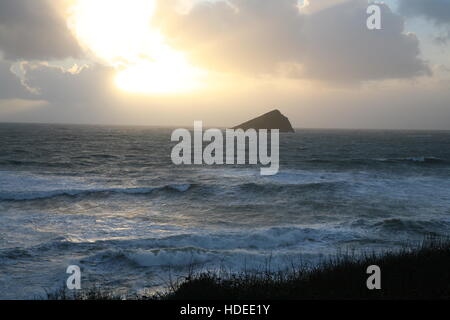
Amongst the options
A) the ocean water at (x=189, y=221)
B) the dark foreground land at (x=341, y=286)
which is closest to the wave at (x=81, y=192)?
the ocean water at (x=189, y=221)

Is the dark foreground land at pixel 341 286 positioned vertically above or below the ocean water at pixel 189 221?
above

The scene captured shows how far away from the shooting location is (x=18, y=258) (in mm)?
12836

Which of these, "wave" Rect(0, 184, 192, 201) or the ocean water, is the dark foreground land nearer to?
the ocean water

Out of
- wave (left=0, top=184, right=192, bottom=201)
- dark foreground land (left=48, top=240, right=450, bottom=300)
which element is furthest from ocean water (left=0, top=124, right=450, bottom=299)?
dark foreground land (left=48, top=240, right=450, bottom=300)

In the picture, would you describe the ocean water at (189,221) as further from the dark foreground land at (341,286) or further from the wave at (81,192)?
the dark foreground land at (341,286)

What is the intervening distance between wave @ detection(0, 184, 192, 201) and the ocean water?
7 cm

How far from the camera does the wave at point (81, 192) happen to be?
2483cm

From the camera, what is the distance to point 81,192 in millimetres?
27719

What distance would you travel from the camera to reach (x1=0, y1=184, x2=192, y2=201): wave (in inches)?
977

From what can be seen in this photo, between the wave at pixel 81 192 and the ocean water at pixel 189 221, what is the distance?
0.07 m

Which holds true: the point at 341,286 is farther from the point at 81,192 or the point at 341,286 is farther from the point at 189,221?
the point at 81,192

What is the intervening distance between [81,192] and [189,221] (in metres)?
12.0
